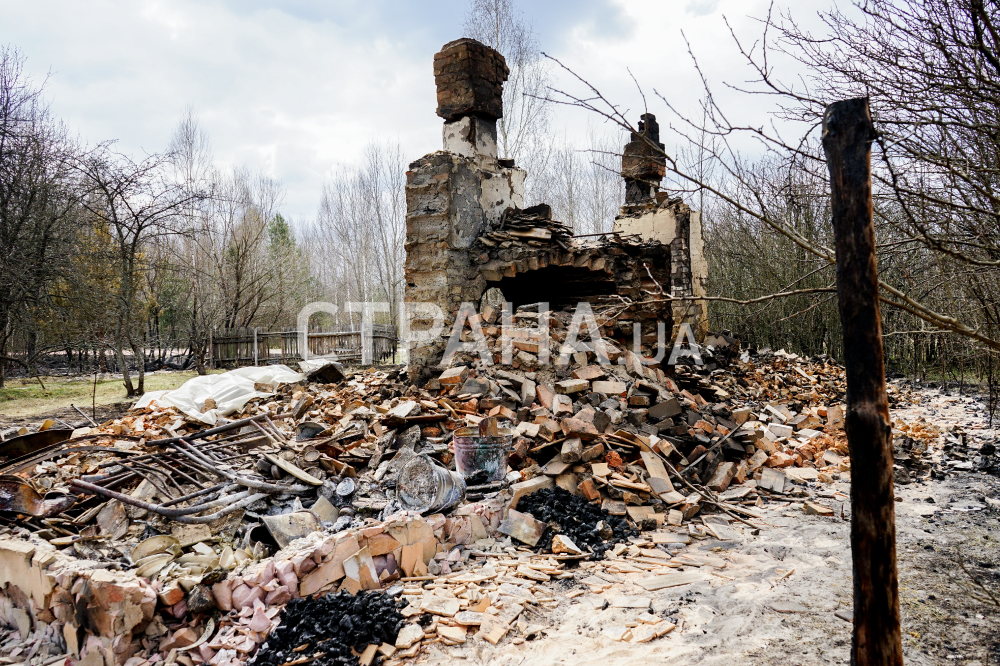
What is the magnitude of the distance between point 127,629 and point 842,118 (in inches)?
166

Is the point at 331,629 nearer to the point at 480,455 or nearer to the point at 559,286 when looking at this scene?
the point at 480,455

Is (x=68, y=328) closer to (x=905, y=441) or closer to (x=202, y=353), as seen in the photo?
(x=202, y=353)

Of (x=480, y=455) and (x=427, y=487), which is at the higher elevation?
(x=480, y=455)

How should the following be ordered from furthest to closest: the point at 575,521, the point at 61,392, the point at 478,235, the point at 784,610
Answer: the point at 61,392
the point at 478,235
the point at 575,521
the point at 784,610

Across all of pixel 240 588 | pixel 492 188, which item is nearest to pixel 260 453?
pixel 240 588

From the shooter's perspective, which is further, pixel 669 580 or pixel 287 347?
pixel 287 347

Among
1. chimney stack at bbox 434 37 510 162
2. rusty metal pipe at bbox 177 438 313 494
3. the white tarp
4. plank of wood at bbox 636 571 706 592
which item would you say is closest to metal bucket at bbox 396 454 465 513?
rusty metal pipe at bbox 177 438 313 494

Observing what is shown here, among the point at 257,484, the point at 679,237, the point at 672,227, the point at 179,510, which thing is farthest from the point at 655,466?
the point at 672,227

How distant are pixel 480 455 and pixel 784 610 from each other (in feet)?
8.30

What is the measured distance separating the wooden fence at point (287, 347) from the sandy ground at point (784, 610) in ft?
48.1

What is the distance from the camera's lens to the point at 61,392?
1347cm

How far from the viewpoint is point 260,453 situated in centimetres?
494

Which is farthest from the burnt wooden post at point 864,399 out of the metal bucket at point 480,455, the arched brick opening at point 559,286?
the arched brick opening at point 559,286

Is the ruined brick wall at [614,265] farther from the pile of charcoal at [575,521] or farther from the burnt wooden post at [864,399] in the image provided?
the burnt wooden post at [864,399]
